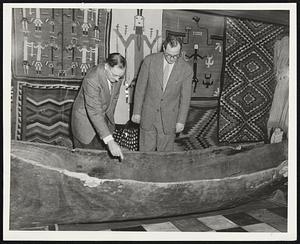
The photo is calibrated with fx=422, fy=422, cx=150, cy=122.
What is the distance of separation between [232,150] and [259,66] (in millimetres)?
804

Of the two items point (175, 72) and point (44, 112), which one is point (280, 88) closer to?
point (175, 72)

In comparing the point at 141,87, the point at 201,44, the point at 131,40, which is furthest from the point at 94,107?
the point at 201,44

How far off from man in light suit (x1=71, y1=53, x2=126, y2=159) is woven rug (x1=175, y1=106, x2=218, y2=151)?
2.83ft

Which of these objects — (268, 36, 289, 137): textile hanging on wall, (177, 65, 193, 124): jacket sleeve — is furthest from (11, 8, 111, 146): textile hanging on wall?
(268, 36, 289, 137): textile hanging on wall

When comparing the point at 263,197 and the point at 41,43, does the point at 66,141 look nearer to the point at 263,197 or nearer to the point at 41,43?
the point at 41,43

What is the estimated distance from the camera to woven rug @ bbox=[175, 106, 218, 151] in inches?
132

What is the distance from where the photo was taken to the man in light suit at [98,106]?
2.43 meters

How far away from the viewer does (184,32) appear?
3127 millimetres

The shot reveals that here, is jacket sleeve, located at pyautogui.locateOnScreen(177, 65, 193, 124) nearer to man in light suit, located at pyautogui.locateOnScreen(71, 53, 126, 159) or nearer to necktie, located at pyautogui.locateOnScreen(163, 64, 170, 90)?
necktie, located at pyautogui.locateOnScreen(163, 64, 170, 90)

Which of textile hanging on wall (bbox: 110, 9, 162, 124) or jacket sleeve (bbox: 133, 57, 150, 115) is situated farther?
textile hanging on wall (bbox: 110, 9, 162, 124)

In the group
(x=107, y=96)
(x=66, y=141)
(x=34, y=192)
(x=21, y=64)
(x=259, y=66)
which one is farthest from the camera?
(x=259, y=66)

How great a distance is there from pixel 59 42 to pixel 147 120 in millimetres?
787

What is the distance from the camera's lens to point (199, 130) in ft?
11.1

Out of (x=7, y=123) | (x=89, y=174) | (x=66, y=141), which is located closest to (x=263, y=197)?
(x=89, y=174)
